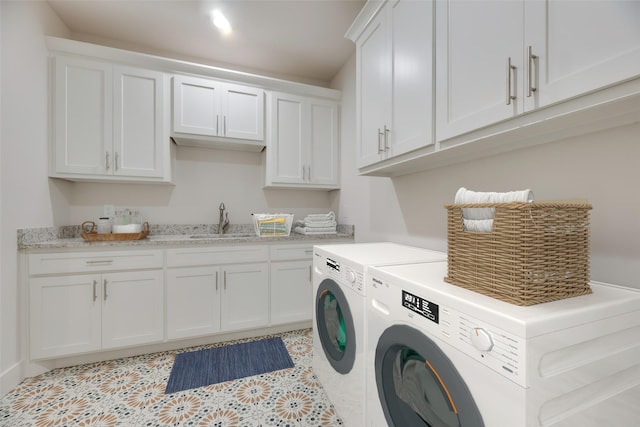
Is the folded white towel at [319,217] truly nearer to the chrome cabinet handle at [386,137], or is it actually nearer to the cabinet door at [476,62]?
the chrome cabinet handle at [386,137]

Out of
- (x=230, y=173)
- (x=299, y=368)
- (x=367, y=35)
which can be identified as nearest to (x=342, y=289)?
(x=299, y=368)

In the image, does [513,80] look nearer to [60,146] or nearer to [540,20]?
[540,20]

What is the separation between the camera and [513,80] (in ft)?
3.01

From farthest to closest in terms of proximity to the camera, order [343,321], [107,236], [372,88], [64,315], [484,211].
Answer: [107,236]
[64,315]
[372,88]
[343,321]
[484,211]

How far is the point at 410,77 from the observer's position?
1.39 metres

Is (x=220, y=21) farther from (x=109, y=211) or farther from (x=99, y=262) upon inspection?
(x=99, y=262)

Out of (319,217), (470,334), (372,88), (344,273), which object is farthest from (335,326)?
(372,88)

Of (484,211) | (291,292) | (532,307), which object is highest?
(484,211)

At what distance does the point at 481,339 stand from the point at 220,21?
266cm

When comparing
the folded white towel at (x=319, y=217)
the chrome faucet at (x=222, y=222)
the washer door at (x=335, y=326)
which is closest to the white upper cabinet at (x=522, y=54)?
the washer door at (x=335, y=326)

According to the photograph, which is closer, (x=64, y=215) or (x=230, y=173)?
(x=64, y=215)

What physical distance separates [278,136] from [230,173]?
0.67 metres

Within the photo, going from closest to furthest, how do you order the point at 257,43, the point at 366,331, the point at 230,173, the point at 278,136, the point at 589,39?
1. the point at 589,39
2. the point at 366,331
3. the point at 257,43
4. the point at 278,136
5. the point at 230,173

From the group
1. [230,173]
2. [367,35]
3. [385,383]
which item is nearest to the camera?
[385,383]
